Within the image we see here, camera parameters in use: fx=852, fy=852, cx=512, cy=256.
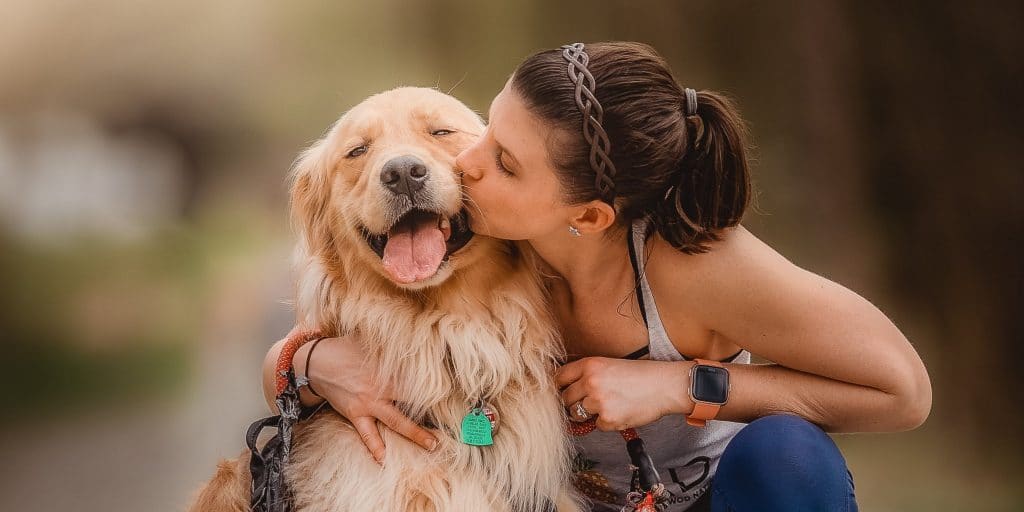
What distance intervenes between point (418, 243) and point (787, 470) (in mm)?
686

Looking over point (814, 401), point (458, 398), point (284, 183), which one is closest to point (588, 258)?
point (458, 398)

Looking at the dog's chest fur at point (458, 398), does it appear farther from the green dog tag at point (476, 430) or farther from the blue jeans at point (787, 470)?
the blue jeans at point (787, 470)

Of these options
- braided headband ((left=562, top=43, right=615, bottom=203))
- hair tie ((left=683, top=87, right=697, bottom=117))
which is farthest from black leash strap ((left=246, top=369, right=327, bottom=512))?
hair tie ((left=683, top=87, right=697, bottom=117))

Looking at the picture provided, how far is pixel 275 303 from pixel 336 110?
575mm

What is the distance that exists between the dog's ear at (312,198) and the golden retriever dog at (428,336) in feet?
0.10

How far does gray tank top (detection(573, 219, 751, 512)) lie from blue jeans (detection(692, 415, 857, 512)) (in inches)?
8.5

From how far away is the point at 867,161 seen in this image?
258cm

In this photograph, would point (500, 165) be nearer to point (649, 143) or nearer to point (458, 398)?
point (649, 143)

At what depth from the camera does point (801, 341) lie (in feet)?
4.53

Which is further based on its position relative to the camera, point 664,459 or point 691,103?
point 664,459

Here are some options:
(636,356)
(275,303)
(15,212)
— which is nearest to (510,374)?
(636,356)

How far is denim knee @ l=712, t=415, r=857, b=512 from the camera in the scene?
130 cm

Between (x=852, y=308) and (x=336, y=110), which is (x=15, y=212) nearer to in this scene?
(x=336, y=110)

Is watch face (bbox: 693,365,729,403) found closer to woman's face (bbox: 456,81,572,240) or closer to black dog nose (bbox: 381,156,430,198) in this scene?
woman's face (bbox: 456,81,572,240)
